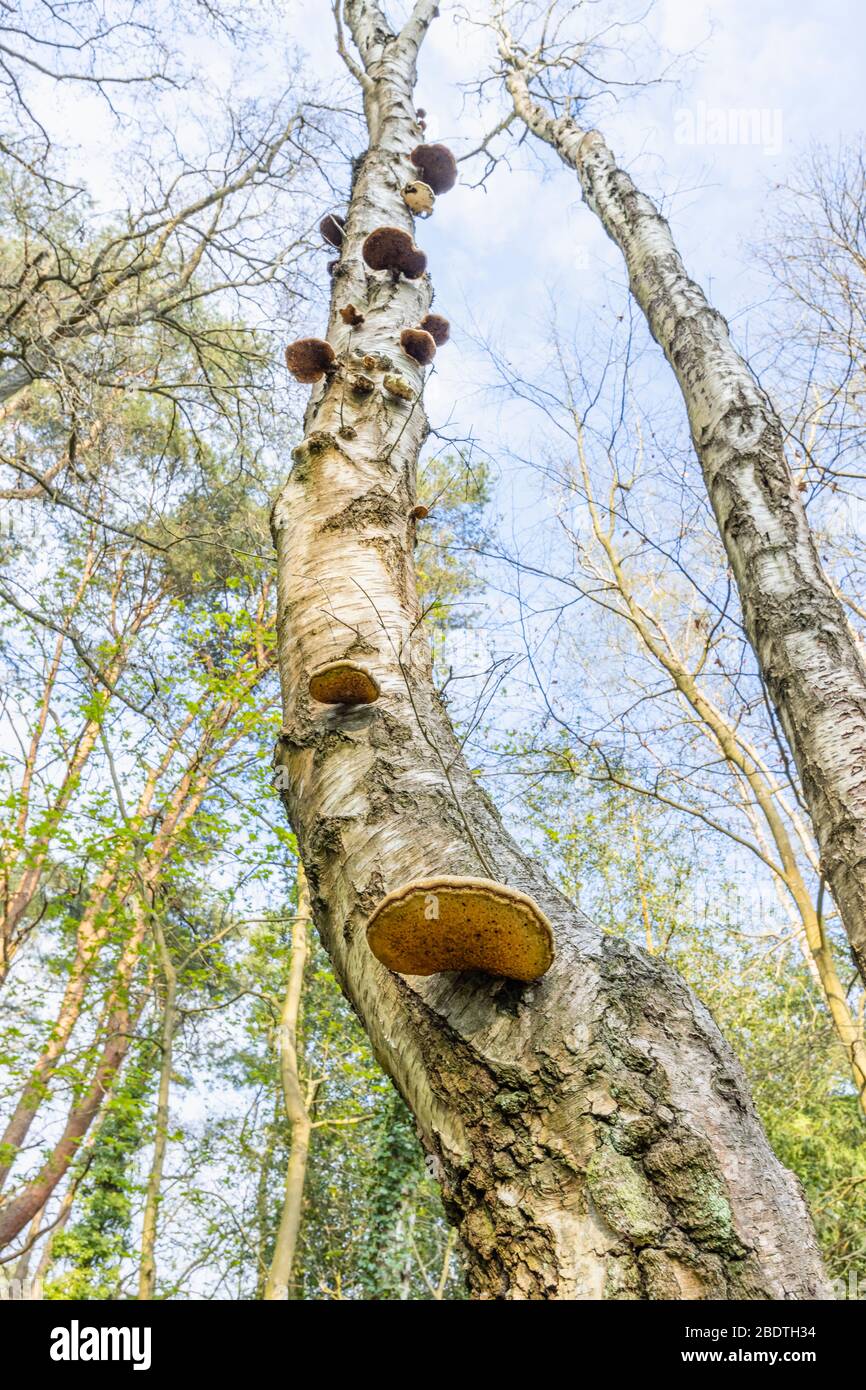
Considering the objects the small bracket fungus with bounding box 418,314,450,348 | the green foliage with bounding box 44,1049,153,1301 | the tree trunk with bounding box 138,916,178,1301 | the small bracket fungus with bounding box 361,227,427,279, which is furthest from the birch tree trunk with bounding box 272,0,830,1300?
the green foliage with bounding box 44,1049,153,1301

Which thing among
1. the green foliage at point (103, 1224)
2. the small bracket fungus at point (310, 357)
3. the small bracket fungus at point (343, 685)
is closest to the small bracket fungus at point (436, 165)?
the small bracket fungus at point (310, 357)

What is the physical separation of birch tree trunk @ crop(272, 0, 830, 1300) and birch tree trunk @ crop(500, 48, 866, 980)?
1.13 meters

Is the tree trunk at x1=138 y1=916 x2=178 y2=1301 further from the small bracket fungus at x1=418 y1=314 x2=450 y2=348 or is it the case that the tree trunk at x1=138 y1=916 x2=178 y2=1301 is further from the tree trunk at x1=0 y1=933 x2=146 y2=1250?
the small bracket fungus at x1=418 y1=314 x2=450 y2=348

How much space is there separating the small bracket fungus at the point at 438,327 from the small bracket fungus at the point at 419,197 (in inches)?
40.7

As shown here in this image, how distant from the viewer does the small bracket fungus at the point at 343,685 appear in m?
1.72

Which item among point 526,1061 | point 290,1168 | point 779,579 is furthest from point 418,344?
point 290,1168

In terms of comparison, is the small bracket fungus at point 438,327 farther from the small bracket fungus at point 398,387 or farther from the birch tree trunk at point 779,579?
the birch tree trunk at point 779,579

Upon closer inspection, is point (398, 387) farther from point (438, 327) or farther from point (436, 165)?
point (436, 165)

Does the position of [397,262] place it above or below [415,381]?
above

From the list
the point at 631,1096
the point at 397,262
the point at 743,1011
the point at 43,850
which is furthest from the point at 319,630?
the point at 743,1011

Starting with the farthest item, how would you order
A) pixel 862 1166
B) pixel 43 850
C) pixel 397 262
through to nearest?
1. pixel 862 1166
2. pixel 43 850
3. pixel 397 262
